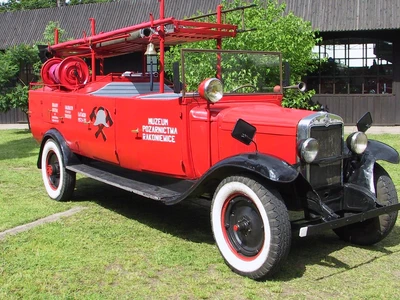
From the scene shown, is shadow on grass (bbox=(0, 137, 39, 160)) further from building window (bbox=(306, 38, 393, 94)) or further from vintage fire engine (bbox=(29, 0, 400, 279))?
building window (bbox=(306, 38, 393, 94))

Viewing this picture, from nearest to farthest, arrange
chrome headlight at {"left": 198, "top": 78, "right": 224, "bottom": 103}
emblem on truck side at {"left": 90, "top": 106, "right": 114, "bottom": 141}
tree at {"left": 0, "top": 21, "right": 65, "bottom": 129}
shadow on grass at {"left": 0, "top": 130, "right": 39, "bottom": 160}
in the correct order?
1. chrome headlight at {"left": 198, "top": 78, "right": 224, "bottom": 103}
2. emblem on truck side at {"left": 90, "top": 106, "right": 114, "bottom": 141}
3. shadow on grass at {"left": 0, "top": 130, "right": 39, "bottom": 160}
4. tree at {"left": 0, "top": 21, "right": 65, "bottom": 129}

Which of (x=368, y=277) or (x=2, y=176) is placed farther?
(x=2, y=176)

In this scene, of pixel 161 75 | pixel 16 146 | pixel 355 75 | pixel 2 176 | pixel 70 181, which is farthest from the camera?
pixel 355 75

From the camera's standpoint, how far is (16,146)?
12.2 metres

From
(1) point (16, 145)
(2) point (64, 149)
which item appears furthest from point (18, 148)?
(2) point (64, 149)

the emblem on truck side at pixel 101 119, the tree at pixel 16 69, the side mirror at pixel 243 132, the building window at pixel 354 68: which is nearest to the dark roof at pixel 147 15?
the building window at pixel 354 68

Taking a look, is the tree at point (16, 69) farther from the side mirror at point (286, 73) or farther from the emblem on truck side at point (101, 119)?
the side mirror at point (286, 73)

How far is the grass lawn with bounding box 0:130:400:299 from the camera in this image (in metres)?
3.74

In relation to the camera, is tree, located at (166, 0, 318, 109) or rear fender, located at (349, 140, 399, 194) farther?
tree, located at (166, 0, 318, 109)

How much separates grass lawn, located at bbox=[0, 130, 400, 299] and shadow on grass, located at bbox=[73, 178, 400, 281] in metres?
0.01

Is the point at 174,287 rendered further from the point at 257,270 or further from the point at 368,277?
the point at 368,277

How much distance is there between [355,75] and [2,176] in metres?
11.1

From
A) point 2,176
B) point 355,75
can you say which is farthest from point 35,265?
point 355,75

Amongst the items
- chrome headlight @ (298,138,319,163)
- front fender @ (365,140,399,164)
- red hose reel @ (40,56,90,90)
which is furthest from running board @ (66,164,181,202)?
front fender @ (365,140,399,164)
